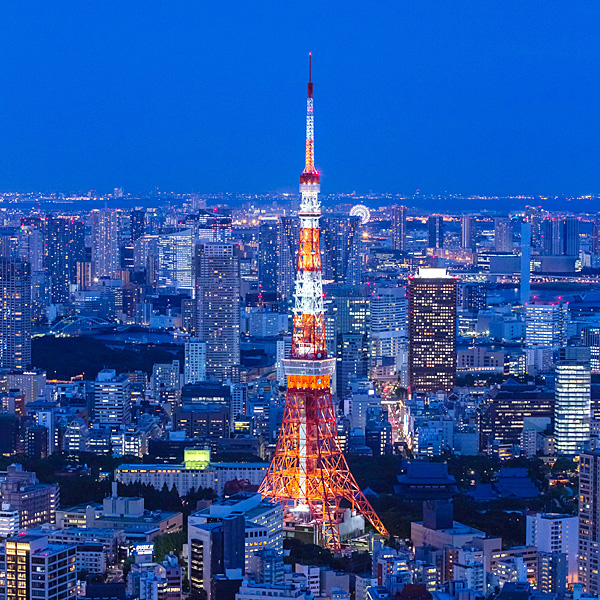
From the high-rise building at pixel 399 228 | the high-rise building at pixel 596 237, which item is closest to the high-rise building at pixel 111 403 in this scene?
the high-rise building at pixel 399 228

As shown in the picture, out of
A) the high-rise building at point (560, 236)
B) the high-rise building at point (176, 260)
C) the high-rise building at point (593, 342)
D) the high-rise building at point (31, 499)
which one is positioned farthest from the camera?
the high-rise building at point (560, 236)

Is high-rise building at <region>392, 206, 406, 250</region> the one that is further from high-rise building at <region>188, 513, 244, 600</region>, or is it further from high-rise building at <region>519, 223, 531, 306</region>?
high-rise building at <region>188, 513, 244, 600</region>

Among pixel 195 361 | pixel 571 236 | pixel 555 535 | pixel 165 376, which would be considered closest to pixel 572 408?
pixel 555 535

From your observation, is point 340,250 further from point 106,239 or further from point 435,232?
point 435,232

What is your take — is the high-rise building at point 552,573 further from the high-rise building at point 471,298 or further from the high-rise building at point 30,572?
the high-rise building at point 471,298

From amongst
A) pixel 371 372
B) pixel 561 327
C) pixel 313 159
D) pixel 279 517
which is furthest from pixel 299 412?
pixel 561 327

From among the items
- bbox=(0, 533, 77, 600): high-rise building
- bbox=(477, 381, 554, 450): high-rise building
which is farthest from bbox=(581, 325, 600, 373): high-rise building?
bbox=(0, 533, 77, 600): high-rise building
